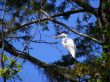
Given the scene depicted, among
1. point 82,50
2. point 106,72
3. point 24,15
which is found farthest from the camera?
point 82,50

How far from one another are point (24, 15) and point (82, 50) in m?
0.89

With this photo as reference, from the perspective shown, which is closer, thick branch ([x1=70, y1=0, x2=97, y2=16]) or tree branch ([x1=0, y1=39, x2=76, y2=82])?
tree branch ([x1=0, y1=39, x2=76, y2=82])

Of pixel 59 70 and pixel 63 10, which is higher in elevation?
pixel 63 10

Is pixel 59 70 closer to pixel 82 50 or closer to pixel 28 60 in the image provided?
pixel 28 60

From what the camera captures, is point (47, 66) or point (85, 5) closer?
point (47, 66)

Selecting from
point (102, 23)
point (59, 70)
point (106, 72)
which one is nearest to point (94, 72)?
point (106, 72)

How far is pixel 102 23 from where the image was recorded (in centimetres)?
406

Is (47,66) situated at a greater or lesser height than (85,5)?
lesser

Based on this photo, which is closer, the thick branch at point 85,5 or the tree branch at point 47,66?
the tree branch at point 47,66

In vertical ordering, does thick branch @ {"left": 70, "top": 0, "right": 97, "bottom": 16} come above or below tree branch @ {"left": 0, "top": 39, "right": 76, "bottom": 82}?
above

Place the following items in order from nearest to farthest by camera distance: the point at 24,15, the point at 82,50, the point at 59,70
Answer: the point at 59,70, the point at 24,15, the point at 82,50

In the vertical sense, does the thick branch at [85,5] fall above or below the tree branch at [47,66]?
above

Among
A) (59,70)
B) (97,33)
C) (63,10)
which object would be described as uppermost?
(63,10)

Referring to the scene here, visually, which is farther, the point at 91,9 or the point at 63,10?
the point at 63,10
